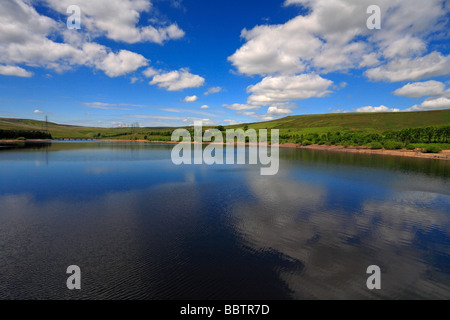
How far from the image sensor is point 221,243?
12461 mm

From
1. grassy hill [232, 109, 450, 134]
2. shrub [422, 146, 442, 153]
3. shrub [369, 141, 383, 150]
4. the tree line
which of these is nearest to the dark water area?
shrub [422, 146, 442, 153]

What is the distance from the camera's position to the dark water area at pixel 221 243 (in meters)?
8.90

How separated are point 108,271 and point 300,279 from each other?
8.48 metres

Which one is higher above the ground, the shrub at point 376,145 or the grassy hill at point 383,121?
the grassy hill at point 383,121

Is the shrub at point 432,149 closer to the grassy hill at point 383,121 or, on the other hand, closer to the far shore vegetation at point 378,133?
the far shore vegetation at point 378,133

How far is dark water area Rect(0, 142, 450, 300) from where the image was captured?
8898 millimetres

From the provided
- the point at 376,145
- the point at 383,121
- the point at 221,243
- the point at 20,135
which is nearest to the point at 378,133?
the point at 376,145

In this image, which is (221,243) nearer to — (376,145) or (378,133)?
(376,145)

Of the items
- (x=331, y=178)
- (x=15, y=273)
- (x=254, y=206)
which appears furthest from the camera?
(x=331, y=178)

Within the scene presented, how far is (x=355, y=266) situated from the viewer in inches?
410

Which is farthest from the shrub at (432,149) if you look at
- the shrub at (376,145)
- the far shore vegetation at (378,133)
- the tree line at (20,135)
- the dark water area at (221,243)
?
the tree line at (20,135)
